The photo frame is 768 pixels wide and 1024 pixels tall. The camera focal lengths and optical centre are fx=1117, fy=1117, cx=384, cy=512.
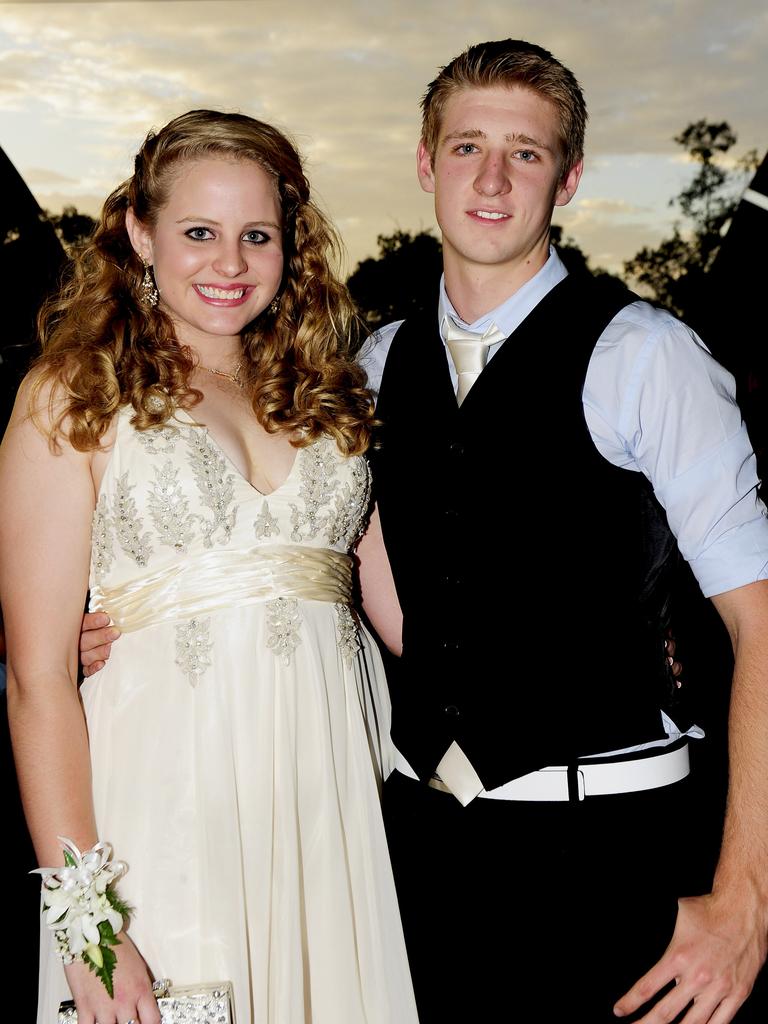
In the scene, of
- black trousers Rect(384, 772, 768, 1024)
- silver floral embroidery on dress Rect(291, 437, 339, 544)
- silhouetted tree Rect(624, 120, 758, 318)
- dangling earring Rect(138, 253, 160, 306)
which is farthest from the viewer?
silhouetted tree Rect(624, 120, 758, 318)

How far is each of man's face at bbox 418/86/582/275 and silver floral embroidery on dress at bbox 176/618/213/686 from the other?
78cm

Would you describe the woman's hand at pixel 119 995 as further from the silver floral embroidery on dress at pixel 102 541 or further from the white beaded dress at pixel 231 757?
the silver floral embroidery on dress at pixel 102 541

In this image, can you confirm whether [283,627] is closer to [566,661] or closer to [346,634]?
[346,634]

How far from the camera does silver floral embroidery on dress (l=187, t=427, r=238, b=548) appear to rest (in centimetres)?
186

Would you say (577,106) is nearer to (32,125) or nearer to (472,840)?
(472,840)

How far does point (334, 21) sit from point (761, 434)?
11.0 feet

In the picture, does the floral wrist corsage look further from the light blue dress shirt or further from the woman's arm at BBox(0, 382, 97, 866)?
the light blue dress shirt

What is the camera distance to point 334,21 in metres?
6.43

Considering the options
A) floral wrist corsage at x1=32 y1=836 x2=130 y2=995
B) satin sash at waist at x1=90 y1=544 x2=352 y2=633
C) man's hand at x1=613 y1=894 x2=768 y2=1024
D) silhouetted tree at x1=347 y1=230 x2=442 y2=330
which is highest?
silhouetted tree at x1=347 y1=230 x2=442 y2=330

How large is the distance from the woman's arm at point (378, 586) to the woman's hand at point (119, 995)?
2.56 ft

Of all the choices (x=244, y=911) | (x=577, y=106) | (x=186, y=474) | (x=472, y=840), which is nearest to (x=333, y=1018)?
(x=244, y=911)

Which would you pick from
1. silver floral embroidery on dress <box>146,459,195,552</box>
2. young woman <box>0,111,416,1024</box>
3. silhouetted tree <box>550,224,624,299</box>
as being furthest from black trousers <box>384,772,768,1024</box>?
silhouetted tree <box>550,224,624,299</box>

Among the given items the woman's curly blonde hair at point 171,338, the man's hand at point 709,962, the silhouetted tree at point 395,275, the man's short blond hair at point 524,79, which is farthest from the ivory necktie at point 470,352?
the silhouetted tree at point 395,275

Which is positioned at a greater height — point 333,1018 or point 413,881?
point 413,881
